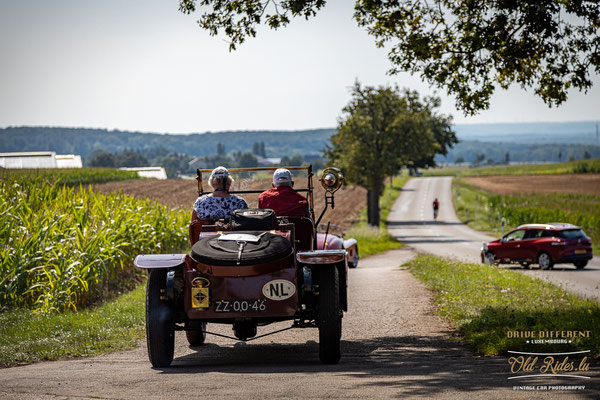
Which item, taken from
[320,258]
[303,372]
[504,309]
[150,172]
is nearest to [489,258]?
[504,309]

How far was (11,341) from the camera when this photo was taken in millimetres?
10945

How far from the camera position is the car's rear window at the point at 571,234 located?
28.8m

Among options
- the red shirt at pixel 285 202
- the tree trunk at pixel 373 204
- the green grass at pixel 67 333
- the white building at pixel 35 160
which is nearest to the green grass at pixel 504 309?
the red shirt at pixel 285 202

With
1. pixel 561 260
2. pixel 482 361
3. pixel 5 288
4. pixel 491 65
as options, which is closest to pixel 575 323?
pixel 482 361

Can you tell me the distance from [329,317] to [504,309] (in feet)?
15.4

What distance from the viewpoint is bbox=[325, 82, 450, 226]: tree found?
193 ft

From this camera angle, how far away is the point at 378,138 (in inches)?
2356

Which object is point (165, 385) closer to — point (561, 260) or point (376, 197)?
point (561, 260)

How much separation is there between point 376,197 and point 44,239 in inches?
1863

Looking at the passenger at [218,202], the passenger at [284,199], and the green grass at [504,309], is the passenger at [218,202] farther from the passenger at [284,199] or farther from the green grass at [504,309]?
the green grass at [504,309]

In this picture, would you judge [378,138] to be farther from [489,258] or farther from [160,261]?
[160,261]

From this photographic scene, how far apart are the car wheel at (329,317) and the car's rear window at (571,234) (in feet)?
72.3

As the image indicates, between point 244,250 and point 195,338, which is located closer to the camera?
point 244,250

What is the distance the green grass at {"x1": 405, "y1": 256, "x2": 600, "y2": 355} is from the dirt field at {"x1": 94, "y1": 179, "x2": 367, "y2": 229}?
3.18 m
